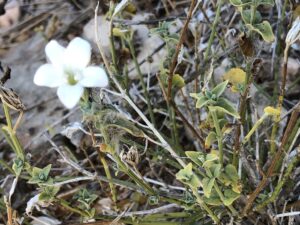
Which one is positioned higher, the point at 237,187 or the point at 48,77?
the point at 48,77

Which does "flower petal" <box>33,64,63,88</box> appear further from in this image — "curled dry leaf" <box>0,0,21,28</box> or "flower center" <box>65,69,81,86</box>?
"curled dry leaf" <box>0,0,21,28</box>

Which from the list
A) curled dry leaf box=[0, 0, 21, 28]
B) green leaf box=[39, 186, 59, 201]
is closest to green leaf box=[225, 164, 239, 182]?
green leaf box=[39, 186, 59, 201]

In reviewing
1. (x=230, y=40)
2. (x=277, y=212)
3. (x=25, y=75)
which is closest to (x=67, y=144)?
(x=25, y=75)

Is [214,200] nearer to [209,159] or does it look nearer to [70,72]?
[209,159]

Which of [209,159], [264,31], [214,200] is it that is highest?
[264,31]

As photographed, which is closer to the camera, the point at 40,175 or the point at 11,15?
the point at 40,175

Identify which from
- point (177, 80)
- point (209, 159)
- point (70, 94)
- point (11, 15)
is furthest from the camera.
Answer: point (11, 15)

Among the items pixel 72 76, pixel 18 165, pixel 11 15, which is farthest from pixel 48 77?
pixel 11 15
